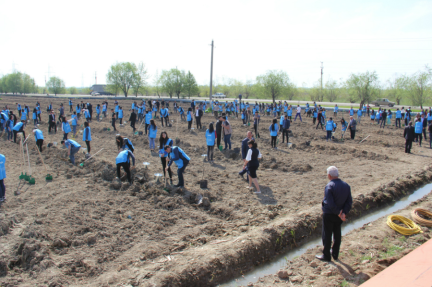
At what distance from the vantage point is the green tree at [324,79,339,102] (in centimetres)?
7169

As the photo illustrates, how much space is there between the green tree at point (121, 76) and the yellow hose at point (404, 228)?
2817 inches

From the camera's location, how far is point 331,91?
7212 centimetres

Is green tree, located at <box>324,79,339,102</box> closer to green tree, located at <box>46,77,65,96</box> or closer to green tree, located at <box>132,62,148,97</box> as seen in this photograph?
green tree, located at <box>132,62,148,97</box>

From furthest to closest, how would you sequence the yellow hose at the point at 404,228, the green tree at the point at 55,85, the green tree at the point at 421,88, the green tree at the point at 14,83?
the green tree at the point at 55,85 → the green tree at the point at 14,83 → the green tree at the point at 421,88 → the yellow hose at the point at 404,228

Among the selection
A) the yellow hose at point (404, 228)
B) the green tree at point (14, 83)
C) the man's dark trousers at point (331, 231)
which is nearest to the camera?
the man's dark trousers at point (331, 231)

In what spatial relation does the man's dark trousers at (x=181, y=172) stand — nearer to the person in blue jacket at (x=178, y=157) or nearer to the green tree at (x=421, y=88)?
the person in blue jacket at (x=178, y=157)

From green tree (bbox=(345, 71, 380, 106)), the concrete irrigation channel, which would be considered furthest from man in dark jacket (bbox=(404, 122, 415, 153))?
green tree (bbox=(345, 71, 380, 106))

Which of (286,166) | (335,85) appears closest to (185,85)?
(335,85)

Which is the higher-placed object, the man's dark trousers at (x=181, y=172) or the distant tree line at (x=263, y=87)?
the distant tree line at (x=263, y=87)

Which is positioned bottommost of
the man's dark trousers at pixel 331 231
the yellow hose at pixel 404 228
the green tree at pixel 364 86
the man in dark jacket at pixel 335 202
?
the yellow hose at pixel 404 228

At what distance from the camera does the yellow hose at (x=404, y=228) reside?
635cm

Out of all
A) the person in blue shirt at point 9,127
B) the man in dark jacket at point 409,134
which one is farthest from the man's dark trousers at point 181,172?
the person in blue shirt at point 9,127

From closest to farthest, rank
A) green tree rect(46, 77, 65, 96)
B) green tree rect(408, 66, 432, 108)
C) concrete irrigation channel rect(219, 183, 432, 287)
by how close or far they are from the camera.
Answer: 1. concrete irrigation channel rect(219, 183, 432, 287)
2. green tree rect(408, 66, 432, 108)
3. green tree rect(46, 77, 65, 96)

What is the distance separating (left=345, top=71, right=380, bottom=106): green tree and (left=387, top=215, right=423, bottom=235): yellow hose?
45289mm
